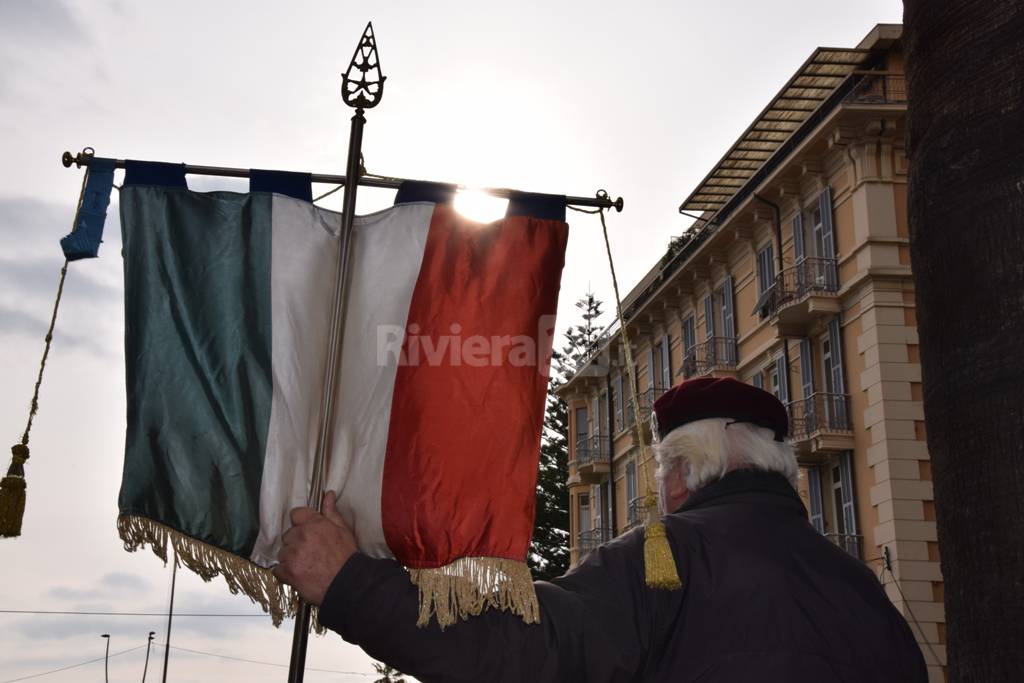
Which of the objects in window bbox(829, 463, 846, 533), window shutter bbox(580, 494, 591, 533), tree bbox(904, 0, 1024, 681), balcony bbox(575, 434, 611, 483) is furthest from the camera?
window shutter bbox(580, 494, 591, 533)

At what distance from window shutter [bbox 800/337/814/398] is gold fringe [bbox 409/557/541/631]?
22.0 meters

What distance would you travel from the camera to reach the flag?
10.8 ft

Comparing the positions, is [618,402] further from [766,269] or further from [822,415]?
[822,415]

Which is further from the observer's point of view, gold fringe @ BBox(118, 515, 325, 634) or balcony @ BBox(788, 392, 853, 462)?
balcony @ BBox(788, 392, 853, 462)

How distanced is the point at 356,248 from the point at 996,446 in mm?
1897

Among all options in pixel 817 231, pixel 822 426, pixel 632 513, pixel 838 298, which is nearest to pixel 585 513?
pixel 632 513

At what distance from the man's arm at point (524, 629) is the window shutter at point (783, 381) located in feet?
76.3

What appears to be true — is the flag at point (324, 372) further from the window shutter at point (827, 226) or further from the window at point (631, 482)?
the window at point (631, 482)

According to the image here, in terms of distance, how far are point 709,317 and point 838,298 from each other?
6.90 m

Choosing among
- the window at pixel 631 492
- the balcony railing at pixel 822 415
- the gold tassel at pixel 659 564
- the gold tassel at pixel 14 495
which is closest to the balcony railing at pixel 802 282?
the balcony railing at pixel 822 415

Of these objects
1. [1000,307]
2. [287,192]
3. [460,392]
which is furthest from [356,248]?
[1000,307]

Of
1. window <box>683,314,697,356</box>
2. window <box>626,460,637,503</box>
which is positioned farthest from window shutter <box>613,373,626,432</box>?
window <box>683,314,697,356</box>

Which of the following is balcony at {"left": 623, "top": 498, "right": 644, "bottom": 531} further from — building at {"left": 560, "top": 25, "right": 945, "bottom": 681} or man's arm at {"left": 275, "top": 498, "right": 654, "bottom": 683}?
man's arm at {"left": 275, "top": 498, "right": 654, "bottom": 683}

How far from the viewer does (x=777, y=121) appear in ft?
87.4
